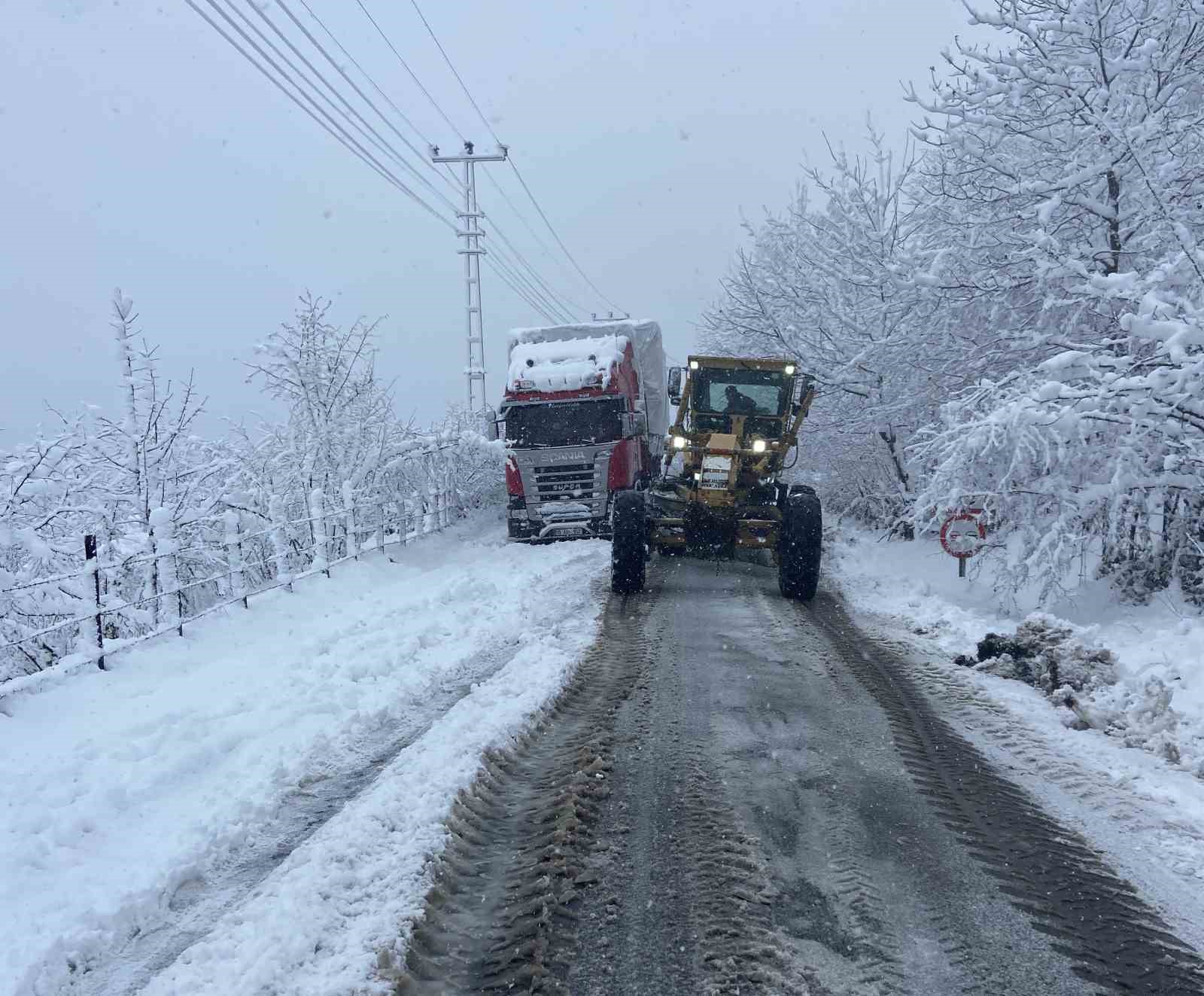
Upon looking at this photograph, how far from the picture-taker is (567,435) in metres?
16.3

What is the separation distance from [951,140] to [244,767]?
1108cm

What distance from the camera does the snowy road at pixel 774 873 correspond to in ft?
10.0

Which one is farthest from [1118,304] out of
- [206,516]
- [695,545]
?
[206,516]

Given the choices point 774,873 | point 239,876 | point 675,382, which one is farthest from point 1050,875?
point 675,382

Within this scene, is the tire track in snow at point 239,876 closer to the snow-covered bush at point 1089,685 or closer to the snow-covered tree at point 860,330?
the snow-covered bush at point 1089,685

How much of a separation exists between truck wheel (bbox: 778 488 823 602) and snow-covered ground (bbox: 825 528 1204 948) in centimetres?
67

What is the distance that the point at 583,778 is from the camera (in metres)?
4.68

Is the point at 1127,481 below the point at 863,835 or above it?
above

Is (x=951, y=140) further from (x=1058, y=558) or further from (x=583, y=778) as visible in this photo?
(x=583, y=778)

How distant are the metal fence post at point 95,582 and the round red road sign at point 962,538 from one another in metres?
8.79

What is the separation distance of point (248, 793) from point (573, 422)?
1202 cm

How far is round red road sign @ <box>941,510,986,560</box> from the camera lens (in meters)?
10.8

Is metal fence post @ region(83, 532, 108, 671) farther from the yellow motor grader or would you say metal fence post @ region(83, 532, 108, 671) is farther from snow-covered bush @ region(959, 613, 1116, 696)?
snow-covered bush @ region(959, 613, 1116, 696)

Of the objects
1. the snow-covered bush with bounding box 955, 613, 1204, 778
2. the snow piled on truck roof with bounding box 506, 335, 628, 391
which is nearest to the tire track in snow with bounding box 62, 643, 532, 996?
the snow-covered bush with bounding box 955, 613, 1204, 778
